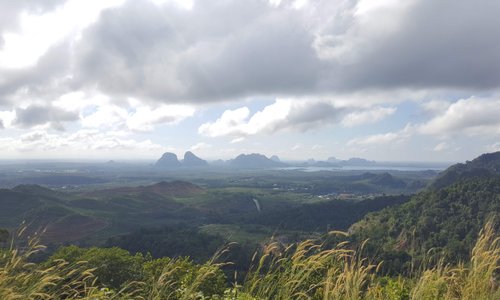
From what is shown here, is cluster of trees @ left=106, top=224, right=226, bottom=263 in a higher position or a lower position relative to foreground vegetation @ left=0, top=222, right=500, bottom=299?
lower

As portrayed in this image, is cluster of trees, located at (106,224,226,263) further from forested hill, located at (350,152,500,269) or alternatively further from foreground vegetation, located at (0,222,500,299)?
foreground vegetation, located at (0,222,500,299)

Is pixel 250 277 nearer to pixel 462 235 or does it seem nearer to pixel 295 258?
pixel 295 258

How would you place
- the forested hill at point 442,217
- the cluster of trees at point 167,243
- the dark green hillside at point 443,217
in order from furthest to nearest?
the cluster of trees at point 167,243, the dark green hillside at point 443,217, the forested hill at point 442,217

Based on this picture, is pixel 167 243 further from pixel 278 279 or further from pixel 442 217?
pixel 278 279

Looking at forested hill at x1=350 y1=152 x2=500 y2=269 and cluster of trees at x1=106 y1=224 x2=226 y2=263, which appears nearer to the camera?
forested hill at x1=350 y1=152 x2=500 y2=269

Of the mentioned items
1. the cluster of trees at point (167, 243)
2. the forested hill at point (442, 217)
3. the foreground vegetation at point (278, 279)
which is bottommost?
the cluster of trees at point (167, 243)

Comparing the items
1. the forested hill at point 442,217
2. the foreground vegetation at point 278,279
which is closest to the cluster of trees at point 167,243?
the forested hill at point 442,217

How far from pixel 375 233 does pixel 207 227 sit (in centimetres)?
8257

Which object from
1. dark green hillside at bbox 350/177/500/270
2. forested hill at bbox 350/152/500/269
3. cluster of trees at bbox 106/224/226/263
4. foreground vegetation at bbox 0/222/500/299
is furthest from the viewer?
cluster of trees at bbox 106/224/226/263

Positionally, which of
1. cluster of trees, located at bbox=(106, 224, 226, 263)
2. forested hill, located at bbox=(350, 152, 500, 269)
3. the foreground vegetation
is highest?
the foreground vegetation

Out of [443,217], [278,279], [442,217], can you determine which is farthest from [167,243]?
[278,279]

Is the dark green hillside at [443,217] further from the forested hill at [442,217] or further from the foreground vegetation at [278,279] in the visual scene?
the foreground vegetation at [278,279]

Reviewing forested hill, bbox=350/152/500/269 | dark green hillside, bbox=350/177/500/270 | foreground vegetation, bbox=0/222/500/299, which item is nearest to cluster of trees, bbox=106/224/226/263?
forested hill, bbox=350/152/500/269

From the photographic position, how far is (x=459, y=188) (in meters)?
151
